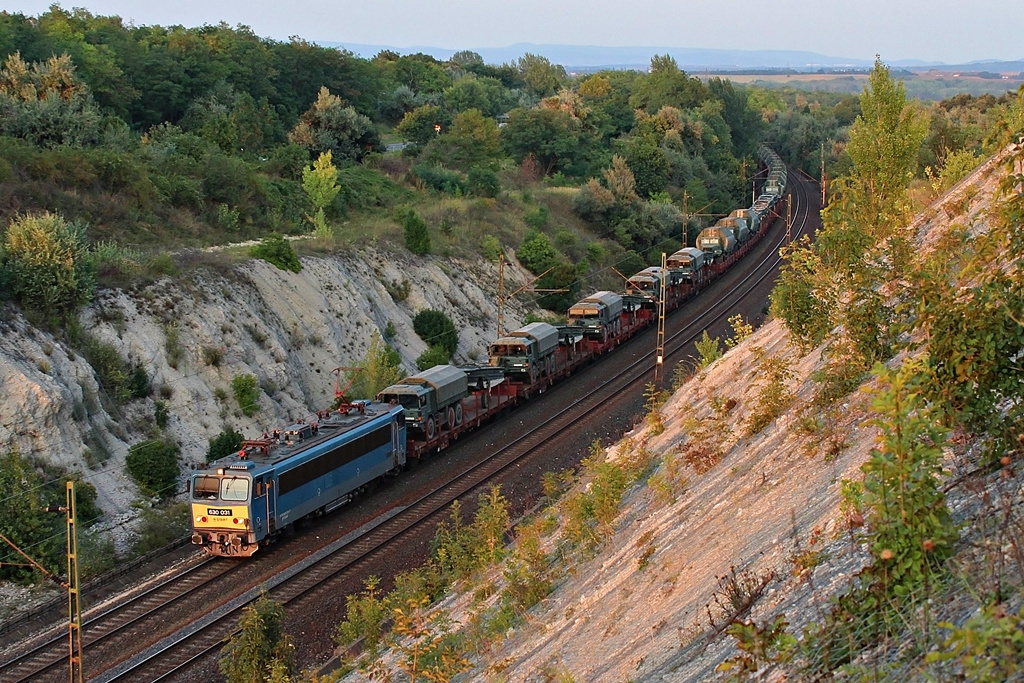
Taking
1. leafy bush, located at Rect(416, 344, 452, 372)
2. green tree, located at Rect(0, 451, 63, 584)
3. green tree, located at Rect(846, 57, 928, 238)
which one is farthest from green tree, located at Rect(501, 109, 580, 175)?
green tree, located at Rect(0, 451, 63, 584)

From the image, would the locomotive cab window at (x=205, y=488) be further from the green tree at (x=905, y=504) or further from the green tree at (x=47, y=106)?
the green tree at (x=47, y=106)

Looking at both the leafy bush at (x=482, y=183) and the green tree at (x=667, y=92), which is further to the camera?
the green tree at (x=667, y=92)

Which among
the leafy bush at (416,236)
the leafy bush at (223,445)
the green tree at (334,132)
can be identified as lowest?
the leafy bush at (223,445)

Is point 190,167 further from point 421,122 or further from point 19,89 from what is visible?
point 421,122

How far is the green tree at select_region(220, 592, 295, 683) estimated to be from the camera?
1680 centimetres

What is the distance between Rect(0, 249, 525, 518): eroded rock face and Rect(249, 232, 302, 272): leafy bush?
1.32ft

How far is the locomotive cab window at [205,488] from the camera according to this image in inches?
931

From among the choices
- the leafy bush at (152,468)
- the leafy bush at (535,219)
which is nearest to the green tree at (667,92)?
the leafy bush at (535,219)

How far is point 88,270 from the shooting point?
3247 cm

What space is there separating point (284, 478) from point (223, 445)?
6646mm

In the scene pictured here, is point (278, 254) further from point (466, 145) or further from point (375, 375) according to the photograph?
point (466, 145)

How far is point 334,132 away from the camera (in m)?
66.8

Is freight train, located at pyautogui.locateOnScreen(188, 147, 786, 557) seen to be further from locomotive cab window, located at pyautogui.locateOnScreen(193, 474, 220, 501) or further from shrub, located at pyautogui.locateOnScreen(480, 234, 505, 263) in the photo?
shrub, located at pyautogui.locateOnScreen(480, 234, 505, 263)

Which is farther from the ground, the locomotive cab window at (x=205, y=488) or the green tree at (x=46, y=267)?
the green tree at (x=46, y=267)
